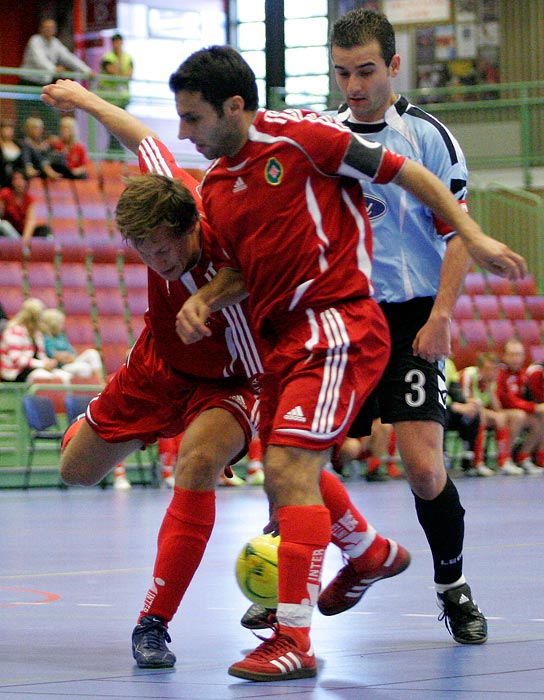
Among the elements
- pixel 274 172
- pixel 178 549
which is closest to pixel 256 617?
pixel 178 549

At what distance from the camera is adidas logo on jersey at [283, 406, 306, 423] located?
3736mm

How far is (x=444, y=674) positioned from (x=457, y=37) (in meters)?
20.6

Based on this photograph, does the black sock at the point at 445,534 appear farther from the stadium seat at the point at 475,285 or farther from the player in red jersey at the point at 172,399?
the stadium seat at the point at 475,285

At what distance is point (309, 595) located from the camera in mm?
3729

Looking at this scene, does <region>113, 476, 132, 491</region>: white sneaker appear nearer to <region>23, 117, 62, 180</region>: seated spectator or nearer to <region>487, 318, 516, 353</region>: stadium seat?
<region>23, 117, 62, 180</region>: seated spectator

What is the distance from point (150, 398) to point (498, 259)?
1223 mm

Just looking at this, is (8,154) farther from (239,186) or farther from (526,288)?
(239,186)

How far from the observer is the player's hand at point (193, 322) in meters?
3.75

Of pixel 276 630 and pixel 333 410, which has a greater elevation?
pixel 333 410

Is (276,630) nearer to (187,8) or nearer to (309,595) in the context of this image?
(309,595)

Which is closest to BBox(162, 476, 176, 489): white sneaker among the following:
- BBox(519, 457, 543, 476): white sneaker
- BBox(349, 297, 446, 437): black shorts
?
BBox(519, 457, 543, 476): white sneaker

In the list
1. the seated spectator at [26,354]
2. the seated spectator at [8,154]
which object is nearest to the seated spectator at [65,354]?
the seated spectator at [26,354]

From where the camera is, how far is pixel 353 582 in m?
4.62

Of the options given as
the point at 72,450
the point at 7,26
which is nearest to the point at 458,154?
the point at 72,450
